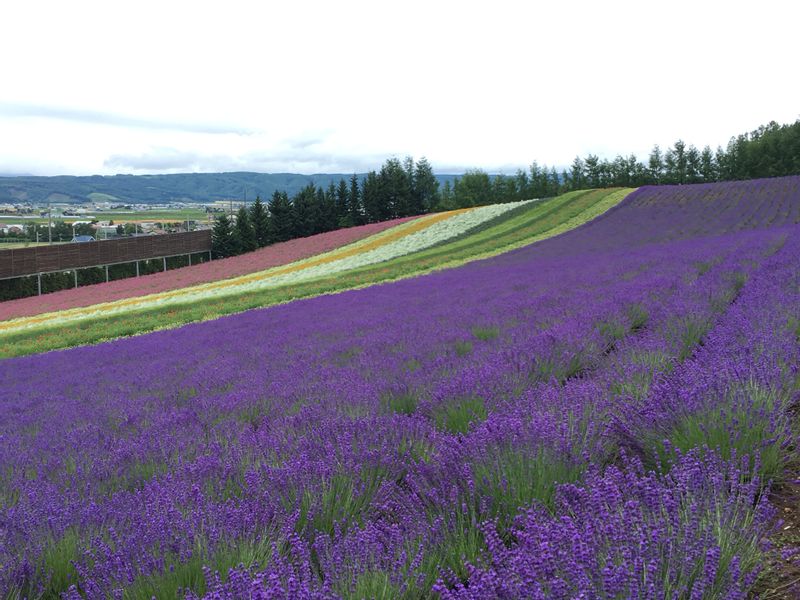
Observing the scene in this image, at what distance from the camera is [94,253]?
46.2m

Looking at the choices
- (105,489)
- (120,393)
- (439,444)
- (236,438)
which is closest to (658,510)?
(439,444)

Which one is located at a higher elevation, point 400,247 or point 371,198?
point 371,198

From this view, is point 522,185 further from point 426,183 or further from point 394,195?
point 394,195

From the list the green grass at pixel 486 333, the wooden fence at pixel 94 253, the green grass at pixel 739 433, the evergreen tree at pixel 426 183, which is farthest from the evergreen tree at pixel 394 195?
the green grass at pixel 739 433

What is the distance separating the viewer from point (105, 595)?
202 centimetres

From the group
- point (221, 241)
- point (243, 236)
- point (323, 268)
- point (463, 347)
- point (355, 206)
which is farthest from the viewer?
point (355, 206)

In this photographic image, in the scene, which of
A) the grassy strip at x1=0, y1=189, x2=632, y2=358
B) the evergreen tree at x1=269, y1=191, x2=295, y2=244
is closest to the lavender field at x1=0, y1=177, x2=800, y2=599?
the grassy strip at x1=0, y1=189, x2=632, y2=358

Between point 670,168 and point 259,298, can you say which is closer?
point 259,298

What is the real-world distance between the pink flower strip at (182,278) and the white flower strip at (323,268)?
2.38 m

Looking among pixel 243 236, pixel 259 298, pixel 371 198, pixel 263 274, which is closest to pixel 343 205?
pixel 371 198

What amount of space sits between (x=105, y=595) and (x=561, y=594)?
1.63m

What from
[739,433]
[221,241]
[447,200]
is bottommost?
[739,433]

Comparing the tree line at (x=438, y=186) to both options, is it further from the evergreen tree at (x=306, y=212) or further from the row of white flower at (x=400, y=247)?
the row of white flower at (x=400, y=247)

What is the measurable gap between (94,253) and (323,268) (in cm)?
2371
